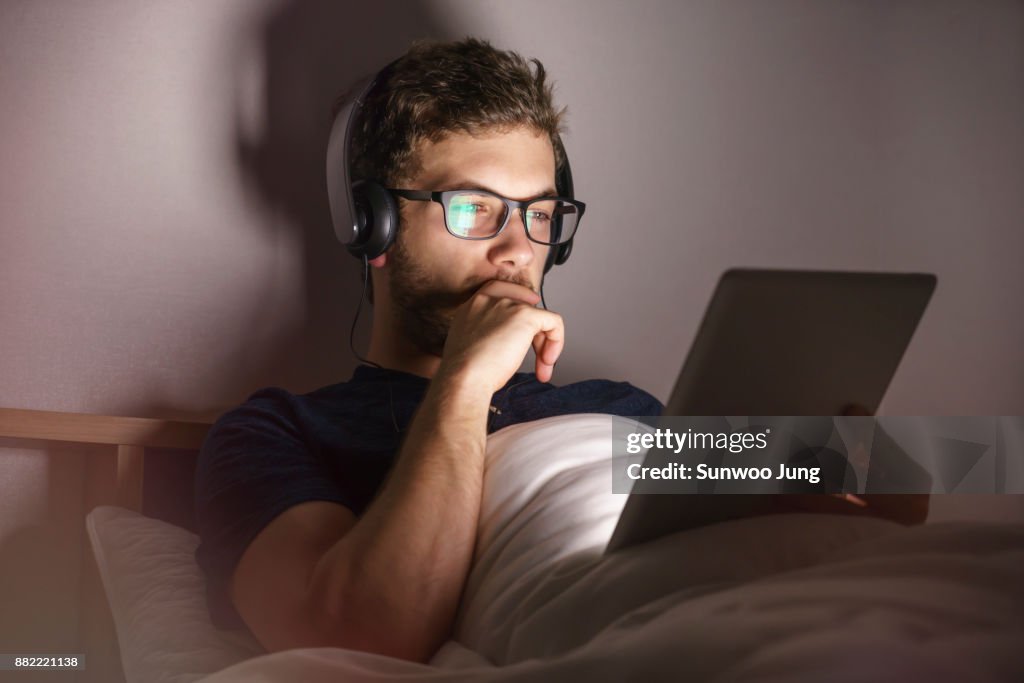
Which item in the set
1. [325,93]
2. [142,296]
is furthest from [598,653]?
[325,93]

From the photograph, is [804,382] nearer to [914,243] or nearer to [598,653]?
[598,653]

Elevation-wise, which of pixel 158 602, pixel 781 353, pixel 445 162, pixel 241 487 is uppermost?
pixel 445 162

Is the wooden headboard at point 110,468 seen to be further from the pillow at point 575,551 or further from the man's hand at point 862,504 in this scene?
the man's hand at point 862,504

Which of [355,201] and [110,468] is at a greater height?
[355,201]

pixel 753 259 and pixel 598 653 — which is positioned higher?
pixel 753 259

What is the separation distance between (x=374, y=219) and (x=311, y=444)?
1.04 ft

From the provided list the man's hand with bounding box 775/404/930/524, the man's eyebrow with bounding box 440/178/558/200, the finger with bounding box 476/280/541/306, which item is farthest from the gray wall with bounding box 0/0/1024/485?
the man's hand with bounding box 775/404/930/524

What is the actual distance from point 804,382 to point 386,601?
1.15ft

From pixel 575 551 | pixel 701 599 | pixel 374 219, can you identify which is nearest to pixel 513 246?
pixel 374 219

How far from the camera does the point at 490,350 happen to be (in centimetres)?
81

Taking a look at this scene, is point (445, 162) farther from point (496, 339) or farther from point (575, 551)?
point (575, 551)

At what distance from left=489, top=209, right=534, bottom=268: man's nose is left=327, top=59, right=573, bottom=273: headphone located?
0.47ft

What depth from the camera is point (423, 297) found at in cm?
109

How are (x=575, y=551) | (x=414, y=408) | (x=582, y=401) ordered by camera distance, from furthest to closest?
(x=582, y=401)
(x=414, y=408)
(x=575, y=551)
